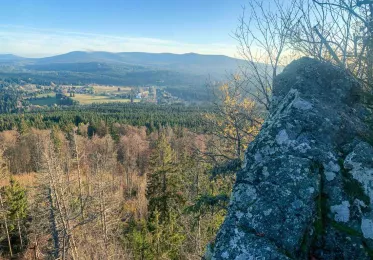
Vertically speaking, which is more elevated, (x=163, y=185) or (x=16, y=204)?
(x=163, y=185)

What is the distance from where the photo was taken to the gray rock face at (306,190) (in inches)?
95.3

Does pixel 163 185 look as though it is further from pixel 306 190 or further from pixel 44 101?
pixel 44 101

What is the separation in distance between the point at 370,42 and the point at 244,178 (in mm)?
3222

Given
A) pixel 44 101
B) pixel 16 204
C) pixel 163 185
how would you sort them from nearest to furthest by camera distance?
pixel 16 204 → pixel 163 185 → pixel 44 101

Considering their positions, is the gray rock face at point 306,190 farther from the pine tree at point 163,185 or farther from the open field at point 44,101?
the open field at point 44,101

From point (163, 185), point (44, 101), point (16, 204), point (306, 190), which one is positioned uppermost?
point (306, 190)

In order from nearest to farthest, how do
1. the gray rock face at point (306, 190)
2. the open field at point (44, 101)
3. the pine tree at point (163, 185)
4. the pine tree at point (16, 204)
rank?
the gray rock face at point (306, 190)
the pine tree at point (16, 204)
the pine tree at point (163, 185)
the open field at point (44, 101)

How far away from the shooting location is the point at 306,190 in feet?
8.55

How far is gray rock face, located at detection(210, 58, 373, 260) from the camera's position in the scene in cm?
242

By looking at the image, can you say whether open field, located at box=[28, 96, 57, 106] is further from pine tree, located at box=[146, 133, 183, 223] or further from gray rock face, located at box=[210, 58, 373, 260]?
gray rock face, located at box=[210, 58, 373, 260]

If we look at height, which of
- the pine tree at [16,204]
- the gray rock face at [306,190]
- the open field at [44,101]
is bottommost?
the open field at [44,101]

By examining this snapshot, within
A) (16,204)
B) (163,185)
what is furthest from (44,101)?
(163,185)

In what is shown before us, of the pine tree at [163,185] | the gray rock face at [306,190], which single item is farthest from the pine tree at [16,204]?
the gray rock face at [306,190]

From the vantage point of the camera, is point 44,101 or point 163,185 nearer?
point 163,185
